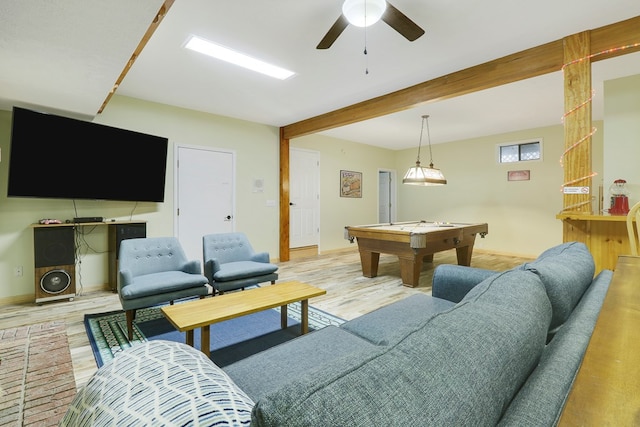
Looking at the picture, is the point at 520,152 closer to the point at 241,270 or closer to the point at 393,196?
the point at 393,196

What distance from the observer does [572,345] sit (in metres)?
0.81

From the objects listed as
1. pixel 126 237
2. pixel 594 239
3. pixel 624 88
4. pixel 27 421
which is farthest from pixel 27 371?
pixel 624 88

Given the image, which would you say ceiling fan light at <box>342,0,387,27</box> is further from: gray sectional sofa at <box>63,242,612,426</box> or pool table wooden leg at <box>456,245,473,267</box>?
pool table wooden leg at <box>456,245,473,267</box>

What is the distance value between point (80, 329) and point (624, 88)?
19.7 feet

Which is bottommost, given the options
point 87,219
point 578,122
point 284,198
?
point 87,219

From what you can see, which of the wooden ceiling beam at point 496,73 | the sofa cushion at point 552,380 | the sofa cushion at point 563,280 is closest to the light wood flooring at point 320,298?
the sofa cushion at point 563,280

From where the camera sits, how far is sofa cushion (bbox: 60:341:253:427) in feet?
1.89

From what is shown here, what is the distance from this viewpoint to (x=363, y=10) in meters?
2.10

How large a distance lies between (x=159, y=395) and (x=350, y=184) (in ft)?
22.6

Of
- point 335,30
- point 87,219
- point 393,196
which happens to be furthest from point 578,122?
point 393,196

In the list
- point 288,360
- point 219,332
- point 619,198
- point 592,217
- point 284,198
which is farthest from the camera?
point 284,198

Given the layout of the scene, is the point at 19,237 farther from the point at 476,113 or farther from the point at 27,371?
the point at 476,113

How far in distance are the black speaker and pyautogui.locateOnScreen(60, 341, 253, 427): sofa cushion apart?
356 centimetres

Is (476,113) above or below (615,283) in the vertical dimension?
above
